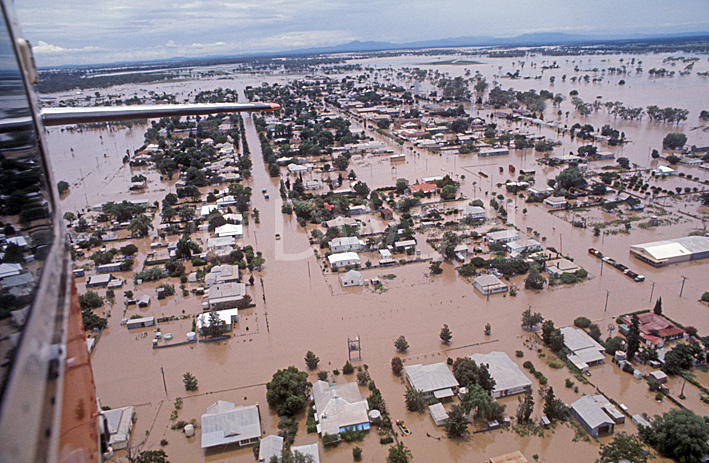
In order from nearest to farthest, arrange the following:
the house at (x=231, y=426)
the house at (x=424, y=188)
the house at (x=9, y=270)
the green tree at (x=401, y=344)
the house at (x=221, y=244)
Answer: the house at (x=9, y=270) → the house at (x=231, y=426) → the green tree at (x=401, y=344) → the house at (x=221, y=244) → the house at (x=424, y=188)

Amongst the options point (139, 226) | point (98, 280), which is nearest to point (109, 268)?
point (98, 280)

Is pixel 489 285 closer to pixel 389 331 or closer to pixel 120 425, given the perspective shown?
pixel 389 331

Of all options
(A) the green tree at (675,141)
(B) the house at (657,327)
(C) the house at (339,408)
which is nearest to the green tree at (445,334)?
(C) the house at (339,408)

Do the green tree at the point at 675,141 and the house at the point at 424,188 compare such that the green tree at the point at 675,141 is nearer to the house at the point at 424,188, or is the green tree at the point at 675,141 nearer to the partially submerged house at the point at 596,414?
the house at the point at 424,188

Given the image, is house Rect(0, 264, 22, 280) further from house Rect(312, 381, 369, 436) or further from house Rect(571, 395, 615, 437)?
house Rect(571, 395, 615, 437)

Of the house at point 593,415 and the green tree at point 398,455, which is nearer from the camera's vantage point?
the green tree at point 398,455

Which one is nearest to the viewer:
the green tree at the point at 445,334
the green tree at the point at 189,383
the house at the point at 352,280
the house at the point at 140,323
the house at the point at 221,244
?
the green tree at the point at 189,383
